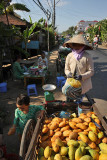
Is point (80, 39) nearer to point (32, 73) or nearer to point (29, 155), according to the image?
point (29, 155)

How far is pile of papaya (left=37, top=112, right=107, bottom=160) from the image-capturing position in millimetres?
1386

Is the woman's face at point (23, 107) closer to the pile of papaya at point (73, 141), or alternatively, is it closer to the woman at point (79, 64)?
the pile of papaya at point (73, 141)

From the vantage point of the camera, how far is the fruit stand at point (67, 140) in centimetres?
137

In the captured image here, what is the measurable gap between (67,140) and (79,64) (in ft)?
4.64

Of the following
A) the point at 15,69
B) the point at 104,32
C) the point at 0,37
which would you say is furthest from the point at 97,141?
the point at 104,32

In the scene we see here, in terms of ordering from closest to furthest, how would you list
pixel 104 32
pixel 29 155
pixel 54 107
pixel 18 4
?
pixel 29 155 → pixel 54 107 → pixel 18 4 → pixel 104 32

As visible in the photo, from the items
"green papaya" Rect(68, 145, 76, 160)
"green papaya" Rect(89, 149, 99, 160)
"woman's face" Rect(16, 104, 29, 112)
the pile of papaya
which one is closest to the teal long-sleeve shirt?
"woman's face" Rect(16, 104, 29, 112)

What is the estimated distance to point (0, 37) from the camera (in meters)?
4.94

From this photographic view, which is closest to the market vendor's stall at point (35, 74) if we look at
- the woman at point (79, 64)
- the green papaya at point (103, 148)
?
the woman at point (79, 64)

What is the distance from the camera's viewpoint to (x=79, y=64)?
2461 millimetres

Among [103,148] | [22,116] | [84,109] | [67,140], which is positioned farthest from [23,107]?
[103,148]

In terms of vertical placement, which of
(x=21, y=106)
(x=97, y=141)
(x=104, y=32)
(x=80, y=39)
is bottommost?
(x=97, y=141)

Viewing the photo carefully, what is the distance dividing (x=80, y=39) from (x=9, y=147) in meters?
2.54

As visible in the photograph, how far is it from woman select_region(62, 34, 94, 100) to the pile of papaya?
0.56 m
